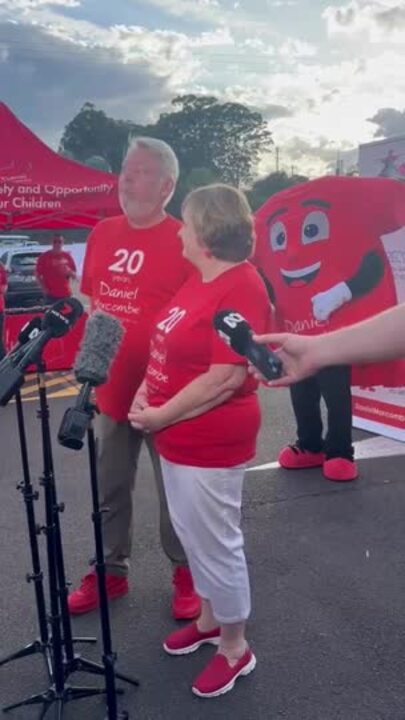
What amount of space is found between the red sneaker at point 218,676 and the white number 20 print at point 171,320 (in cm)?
127

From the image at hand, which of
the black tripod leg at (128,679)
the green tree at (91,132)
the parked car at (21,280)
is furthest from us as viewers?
the green tree at (91,132)

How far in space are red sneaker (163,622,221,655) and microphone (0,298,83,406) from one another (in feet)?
4.64

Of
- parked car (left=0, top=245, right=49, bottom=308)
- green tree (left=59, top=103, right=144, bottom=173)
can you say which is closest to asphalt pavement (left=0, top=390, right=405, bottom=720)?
parked car (left=0, top=245, right=49, bottom=308)

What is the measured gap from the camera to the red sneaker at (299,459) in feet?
17.4

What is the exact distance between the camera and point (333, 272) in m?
5.21

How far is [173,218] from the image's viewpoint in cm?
320

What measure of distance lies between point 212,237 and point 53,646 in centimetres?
149

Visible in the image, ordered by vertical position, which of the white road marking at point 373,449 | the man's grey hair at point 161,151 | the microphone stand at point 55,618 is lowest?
the white road marking at point 373,449

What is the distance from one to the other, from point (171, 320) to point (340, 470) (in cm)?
278

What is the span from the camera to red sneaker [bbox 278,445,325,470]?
17.4 ft

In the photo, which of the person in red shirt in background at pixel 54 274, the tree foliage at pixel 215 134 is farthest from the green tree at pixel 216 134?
the person in red shirt in background at pixel 54 274

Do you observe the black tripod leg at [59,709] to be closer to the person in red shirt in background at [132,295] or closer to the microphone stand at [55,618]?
the microphone stand at [55,618]

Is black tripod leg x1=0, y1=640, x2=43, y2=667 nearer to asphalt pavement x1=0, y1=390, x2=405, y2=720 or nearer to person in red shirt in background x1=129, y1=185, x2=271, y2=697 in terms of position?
asphalt pavement x1=0, y1=390, x2=405, y2=720

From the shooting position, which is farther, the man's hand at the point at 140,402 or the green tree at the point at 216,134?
the green tree at the point at 216,134
